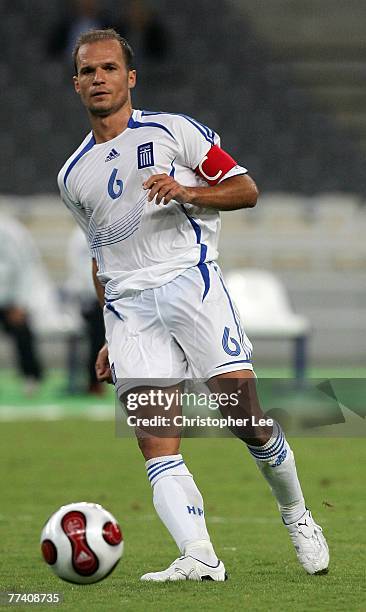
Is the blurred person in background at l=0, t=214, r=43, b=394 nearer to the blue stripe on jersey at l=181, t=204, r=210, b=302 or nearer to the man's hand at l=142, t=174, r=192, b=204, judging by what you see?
the blue stripe on jersey at l=181, t=204, r=210, b=302

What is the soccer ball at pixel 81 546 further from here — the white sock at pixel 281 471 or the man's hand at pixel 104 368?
the man's hand at pixel 104 368

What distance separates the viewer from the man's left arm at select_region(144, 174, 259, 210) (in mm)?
5191

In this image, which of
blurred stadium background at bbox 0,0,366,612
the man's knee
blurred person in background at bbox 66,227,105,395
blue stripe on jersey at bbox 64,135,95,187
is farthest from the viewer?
blurred person in background at bbox 66,227,105,395

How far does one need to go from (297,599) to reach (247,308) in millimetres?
10373

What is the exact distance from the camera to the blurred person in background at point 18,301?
51.0 ft

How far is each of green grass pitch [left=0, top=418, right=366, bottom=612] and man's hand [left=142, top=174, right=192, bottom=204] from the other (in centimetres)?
152

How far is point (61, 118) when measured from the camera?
69.0 ft

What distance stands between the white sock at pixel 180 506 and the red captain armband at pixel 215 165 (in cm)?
116

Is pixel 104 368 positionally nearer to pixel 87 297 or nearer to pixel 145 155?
pixel 145 155

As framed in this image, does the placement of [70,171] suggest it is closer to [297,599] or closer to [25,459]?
[297,599]

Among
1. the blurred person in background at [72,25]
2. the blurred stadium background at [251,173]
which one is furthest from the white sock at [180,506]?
the blurred person in background at [72,25]

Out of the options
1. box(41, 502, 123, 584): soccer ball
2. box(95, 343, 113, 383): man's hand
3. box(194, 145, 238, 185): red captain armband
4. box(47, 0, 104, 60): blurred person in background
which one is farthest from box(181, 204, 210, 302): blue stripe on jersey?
box(47, 0, 104, 60): blurred person in background

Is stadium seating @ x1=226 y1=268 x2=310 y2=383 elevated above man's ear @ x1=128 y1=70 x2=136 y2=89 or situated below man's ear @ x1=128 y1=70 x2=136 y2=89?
below

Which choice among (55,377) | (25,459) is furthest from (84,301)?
(25,459)
